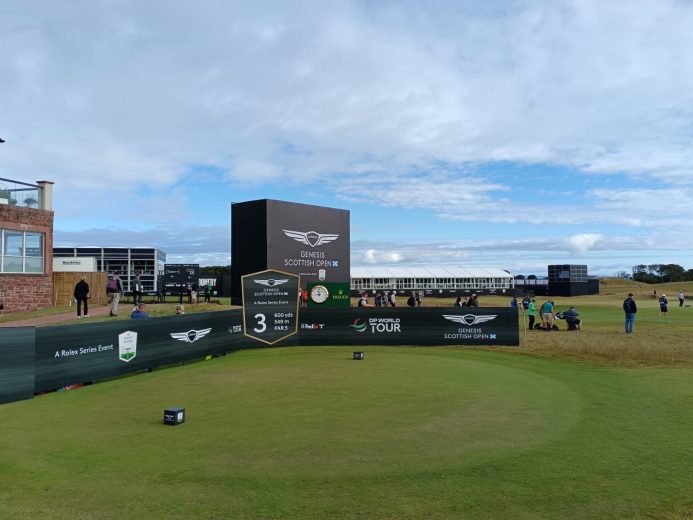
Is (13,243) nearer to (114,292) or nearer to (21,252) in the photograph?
(21,252)

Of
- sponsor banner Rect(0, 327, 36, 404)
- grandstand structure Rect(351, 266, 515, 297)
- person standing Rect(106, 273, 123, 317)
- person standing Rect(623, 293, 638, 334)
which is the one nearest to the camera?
sponsor banner Rect(0, 327, 36, 404)

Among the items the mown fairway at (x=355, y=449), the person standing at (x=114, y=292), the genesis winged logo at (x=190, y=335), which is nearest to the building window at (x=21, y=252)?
the person standing at (x=114, y=292)

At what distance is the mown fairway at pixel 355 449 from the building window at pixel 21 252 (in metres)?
17.0

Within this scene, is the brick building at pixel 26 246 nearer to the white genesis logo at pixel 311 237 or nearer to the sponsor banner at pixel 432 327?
the white genesis logo at pixel 311 237

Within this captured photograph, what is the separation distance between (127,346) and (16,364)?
11.6ft

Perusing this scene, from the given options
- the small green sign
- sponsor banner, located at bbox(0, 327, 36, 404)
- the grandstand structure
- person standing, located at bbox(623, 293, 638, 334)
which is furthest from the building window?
the grandstand structure

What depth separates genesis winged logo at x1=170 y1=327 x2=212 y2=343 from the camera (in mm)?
17281

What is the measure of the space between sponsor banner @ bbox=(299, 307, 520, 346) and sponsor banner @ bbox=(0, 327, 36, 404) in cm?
1303

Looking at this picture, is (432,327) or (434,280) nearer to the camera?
(432,327)

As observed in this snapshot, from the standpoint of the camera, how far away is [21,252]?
89.6 ft

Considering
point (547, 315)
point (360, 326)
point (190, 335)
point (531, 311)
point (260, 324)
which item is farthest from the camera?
point (547, 315)

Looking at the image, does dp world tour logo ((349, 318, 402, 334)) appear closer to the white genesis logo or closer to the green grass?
the green grass

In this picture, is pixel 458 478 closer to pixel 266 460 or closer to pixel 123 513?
pixel 266 460

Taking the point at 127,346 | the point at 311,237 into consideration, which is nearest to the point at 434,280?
the point at 311,237
